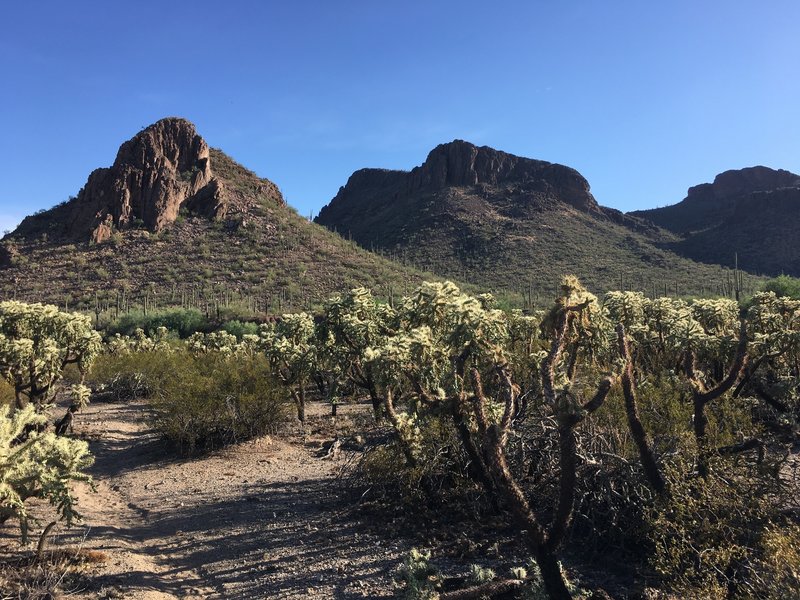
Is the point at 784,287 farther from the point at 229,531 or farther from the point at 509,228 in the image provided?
the point at 509,228

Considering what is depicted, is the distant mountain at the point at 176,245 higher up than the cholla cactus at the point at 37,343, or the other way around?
the distant mountain at the point at 176,245

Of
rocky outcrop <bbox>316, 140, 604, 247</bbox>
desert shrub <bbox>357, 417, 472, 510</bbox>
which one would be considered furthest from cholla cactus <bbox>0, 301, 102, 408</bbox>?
rocky outcrop <bbox>316, 140, 604, 247</bbox>

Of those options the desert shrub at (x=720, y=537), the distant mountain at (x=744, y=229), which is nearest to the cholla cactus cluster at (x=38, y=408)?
the desert shrub at (x=720, y=537)

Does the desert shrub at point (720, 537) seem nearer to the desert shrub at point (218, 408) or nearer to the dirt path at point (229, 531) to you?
the dirt path at point (229, 531)

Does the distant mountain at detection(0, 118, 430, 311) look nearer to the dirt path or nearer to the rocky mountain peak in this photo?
the dirt path

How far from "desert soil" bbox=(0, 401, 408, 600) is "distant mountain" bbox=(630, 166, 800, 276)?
5583cm

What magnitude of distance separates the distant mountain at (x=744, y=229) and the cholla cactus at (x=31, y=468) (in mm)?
59726

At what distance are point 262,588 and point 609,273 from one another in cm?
5663

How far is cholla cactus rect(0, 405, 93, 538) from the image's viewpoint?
5.68m

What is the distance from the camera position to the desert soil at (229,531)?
618 cm

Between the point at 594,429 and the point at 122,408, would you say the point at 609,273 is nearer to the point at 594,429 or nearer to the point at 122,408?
the point at 122,408

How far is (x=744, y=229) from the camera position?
245 ft

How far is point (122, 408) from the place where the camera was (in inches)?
810

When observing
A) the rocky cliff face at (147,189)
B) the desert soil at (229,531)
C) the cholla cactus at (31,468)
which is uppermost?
the rocky cliff face at (147,189)
